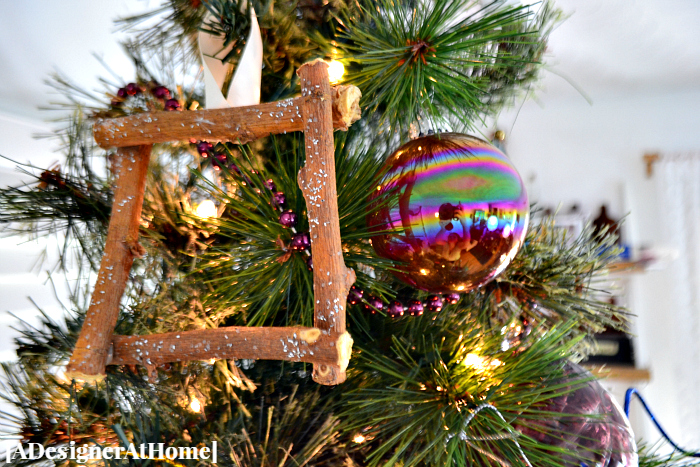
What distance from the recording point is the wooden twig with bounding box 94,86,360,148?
0.79ft

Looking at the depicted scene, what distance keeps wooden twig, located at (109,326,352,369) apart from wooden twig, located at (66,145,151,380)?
0.04 feet

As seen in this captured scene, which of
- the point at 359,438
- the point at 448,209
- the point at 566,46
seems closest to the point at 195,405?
the point at 359,438

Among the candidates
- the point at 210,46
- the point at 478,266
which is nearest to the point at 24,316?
the point at 210,46

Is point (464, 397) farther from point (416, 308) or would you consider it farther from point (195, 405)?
point (195, 405)

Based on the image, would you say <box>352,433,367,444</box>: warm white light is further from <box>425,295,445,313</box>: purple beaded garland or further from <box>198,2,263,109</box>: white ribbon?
<box>198,2,263,109</box>: white ribbon

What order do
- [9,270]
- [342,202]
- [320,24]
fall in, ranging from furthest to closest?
1. [9,270]
2. [320,24]
3. [342,202]

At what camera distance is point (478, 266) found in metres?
0.31

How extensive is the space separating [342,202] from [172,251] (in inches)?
5.9

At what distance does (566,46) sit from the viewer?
155 cm

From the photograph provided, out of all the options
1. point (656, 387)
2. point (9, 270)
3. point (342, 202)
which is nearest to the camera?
point (342, 202)

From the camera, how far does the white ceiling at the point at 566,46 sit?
0.54 m

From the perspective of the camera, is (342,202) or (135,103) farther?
(135,103)

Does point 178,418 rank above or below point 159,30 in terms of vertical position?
below

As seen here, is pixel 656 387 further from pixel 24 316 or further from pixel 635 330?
pixel 24 316
